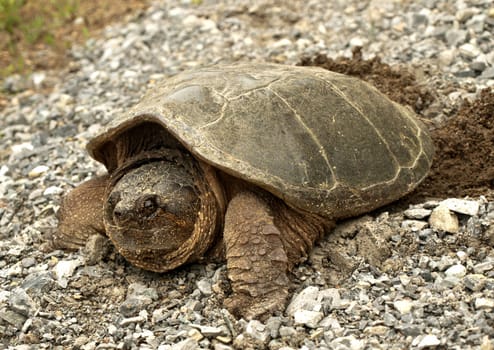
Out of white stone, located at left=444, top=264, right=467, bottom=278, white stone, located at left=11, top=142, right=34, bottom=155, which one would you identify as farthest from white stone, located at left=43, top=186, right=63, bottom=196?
white stone, located at left=444, top=264, right=467, bottom=278

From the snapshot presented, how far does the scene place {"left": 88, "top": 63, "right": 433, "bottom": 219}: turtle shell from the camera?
3418 millimetres

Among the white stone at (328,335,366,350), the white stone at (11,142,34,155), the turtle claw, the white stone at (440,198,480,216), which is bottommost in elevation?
the white stone at (11,142,34,155)

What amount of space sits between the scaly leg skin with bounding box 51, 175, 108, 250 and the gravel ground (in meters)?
0.10

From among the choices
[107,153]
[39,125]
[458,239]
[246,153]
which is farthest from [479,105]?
[39,125]

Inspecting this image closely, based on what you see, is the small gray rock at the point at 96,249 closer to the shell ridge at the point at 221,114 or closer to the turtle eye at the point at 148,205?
the turtle eye at the point at 148,205

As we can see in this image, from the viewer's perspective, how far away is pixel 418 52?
5734mm

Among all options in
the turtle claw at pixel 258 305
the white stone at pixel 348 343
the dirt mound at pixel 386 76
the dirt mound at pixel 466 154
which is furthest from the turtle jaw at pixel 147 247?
the dirt mound at pixel 386 76

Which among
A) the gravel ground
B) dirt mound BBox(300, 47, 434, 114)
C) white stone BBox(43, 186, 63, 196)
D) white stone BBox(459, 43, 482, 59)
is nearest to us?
the gravel ground

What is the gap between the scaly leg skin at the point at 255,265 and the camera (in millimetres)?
3227

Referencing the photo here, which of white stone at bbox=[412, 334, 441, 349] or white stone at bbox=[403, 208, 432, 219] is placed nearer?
white stone at bbox=[412, 334, 441, 349]

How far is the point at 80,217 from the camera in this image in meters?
4.03

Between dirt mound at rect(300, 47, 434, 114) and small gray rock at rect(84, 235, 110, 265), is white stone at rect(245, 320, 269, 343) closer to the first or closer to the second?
small gray rock at rect(84, 235, 110, 265)

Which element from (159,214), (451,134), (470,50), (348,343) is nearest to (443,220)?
(348,343)

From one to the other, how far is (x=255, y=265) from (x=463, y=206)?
1.19m
